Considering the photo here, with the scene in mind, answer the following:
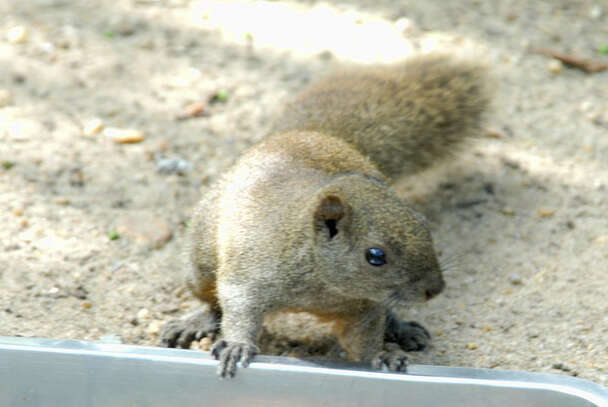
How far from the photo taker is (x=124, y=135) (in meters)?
3.72

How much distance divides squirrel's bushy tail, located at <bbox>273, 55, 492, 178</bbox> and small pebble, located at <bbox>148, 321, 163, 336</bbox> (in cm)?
89

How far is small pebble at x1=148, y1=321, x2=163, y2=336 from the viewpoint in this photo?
9.28 ft

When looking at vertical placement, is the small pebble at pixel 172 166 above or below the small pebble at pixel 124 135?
below

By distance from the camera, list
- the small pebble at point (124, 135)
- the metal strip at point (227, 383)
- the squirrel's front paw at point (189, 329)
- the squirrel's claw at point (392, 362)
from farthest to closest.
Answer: the small pebble at point (124, 135), the squirrel's front paw at point (189, 329), the squirrel's claw at point (392, 362), the metal strip at point (227, 383)

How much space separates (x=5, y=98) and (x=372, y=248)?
2.27 m

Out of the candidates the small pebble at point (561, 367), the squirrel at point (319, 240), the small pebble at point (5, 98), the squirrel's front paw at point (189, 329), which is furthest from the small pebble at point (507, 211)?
the small pebble at point (5, 98)

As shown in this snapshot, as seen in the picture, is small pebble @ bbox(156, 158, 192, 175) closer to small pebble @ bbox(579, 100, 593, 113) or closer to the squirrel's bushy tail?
the squirrel's bushy tail

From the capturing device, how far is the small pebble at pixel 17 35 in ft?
13.9

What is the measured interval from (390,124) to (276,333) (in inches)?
37.1

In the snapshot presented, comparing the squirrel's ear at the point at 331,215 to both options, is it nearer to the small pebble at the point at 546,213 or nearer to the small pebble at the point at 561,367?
the small pebble at the point at 561,367

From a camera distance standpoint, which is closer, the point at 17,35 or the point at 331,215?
the point at 331,215

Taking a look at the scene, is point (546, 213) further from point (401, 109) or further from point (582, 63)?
point (582, 63)

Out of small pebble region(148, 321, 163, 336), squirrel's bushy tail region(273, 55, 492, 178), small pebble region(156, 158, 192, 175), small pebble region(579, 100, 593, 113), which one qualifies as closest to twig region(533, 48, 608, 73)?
small pebble region(579, 100, 593, 113)

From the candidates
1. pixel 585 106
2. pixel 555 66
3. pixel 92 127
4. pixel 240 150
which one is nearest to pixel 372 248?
pixel 240 150
